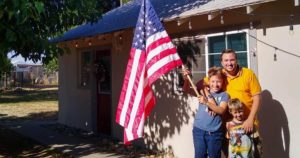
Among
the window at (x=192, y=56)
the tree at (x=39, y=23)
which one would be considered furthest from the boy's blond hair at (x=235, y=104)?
the tree at (x=39, y=23)

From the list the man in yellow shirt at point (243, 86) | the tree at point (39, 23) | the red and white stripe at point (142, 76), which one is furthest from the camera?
the tree at point (39, 23)

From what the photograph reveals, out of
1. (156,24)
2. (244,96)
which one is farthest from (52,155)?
(244,96)

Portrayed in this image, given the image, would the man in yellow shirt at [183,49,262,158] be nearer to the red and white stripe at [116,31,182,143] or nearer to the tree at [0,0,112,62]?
the red and white stripe at [116,31,182,143]

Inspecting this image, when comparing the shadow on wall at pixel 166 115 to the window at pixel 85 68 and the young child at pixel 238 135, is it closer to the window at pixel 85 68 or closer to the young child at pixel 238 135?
the young child at pixel 238 135

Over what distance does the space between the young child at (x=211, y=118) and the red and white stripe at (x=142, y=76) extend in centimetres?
64

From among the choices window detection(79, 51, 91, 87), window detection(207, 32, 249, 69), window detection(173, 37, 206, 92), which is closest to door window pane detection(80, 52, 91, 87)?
window detection(79, 51, 91, 87)

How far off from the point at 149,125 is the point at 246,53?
10.6 ft

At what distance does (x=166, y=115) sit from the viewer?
8.56m

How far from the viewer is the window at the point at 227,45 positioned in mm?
6613

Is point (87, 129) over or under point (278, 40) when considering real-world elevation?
under

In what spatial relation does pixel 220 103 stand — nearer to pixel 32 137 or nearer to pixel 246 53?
pixel 246 53

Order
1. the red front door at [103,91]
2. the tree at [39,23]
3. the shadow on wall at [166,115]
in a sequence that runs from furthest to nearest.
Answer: the red front door at [103,91]
the shadow on wall at [166,115]
the tree at [39,23]

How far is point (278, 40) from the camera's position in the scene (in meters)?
6.02

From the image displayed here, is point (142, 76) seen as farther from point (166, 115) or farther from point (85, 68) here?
point (85, 68)
